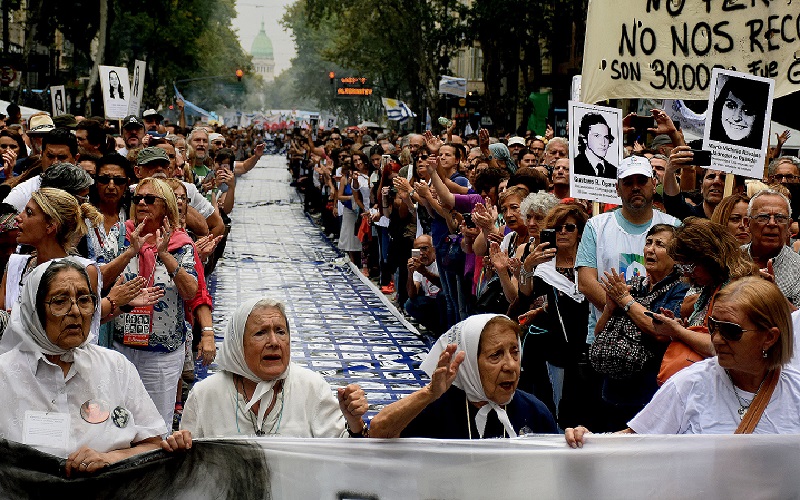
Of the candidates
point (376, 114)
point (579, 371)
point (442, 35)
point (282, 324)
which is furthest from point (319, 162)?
point (376, 114)

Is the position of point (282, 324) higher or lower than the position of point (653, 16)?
lower

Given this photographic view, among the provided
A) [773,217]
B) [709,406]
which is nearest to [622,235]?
[773,217]

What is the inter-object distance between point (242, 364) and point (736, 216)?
134 inches

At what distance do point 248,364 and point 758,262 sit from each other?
113 inches

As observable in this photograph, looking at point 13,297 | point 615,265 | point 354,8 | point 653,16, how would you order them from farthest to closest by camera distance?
point 354,8
point 653,16
point 615,265
point 13,297

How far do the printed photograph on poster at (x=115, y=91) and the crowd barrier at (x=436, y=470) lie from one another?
14.0m

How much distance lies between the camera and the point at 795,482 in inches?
181

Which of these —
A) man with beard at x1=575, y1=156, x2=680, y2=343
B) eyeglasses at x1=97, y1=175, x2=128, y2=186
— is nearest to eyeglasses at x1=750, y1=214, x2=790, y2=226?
man with beard at x1=575, y1=156, x2=680, y2=343

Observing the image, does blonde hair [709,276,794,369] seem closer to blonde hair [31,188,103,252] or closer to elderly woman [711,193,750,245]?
elderly woman [711,193,750,245]

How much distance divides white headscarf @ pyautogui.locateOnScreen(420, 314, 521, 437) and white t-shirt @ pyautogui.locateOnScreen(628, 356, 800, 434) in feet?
1.77

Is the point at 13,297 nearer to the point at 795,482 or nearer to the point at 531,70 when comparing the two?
the point at 795,482

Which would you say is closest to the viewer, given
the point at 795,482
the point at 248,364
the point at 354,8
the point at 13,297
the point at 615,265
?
the point at 795,482

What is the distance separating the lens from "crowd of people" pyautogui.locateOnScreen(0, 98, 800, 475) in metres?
4.71

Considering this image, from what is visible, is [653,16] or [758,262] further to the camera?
[653,16]
